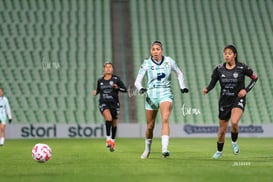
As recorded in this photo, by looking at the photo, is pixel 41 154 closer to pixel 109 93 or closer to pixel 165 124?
pixel 165 124

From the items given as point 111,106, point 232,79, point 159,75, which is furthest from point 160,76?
point 111,106

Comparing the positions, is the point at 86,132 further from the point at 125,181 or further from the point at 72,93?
the point at 125,181

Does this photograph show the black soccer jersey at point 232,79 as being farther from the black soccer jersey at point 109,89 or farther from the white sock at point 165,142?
the black soccer jersey at point 109,89

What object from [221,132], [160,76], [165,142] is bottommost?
[165,142]

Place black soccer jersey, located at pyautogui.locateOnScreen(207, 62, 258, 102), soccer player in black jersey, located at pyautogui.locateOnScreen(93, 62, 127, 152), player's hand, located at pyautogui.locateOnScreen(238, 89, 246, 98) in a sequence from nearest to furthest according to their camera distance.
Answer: player's hand, located at pyautogui.locateOnScreen(238, 89, 246, 98) → black soccer jersey, located at pyautogui.locateOnScreen(207, 62, 258, 102) → soccer player in black jersey, located at pyautogui.locateOnScreen(93, 62, 127, 152)

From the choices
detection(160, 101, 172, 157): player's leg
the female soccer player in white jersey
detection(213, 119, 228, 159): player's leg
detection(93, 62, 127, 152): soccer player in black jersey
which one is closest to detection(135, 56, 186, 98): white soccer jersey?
the female soccer player in white jersey

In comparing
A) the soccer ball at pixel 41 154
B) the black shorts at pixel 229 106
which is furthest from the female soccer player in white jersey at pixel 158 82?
the soccer ball at pixel 41 154

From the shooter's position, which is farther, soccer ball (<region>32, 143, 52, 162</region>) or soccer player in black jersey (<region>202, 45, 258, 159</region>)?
soccer player in black jersey (<region>202, 45, 258, 159</region>)

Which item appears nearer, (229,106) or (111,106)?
(229,106)

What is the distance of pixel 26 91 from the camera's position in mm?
28156

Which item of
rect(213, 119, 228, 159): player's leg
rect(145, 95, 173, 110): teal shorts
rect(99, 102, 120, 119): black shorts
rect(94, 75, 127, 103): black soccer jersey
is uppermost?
rect(94, 75, 127, 103): black soccer jersey

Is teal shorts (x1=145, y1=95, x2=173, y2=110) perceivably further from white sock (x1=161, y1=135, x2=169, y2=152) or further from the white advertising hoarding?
the white advertising hoarding

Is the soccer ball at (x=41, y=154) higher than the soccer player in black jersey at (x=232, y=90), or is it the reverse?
the soccer player in black jersey at (x=232, y=90)

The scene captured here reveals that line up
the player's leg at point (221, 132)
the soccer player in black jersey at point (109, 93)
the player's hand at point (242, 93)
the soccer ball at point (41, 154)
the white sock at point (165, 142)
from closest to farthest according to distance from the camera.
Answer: the soccer ball at point (41, 154) < the white sock at point (165, 142) < the player's hand at point (242, 93) < the player's leg at point (221, 132) < the soccer player in black jersey at point (109, 93)
